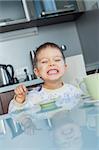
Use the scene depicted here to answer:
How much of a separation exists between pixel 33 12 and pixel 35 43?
0.39m

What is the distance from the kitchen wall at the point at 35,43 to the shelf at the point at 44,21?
73mm

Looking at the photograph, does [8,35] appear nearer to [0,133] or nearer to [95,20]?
[95,20]

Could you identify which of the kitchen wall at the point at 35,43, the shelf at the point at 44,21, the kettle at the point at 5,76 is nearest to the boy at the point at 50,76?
the kettle at the point at 5,76

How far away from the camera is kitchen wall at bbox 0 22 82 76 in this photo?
2869mm

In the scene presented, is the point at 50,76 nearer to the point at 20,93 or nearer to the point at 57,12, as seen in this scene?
the point at 20,93

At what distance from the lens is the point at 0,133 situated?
0.67 meters

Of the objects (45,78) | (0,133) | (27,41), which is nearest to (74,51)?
(27,41)

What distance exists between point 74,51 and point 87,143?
262 centimetres

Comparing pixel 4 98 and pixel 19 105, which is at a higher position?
pixel 19 105

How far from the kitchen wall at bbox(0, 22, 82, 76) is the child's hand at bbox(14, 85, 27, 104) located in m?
1.78

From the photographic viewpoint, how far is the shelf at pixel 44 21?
8.96ft

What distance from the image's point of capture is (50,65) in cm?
125

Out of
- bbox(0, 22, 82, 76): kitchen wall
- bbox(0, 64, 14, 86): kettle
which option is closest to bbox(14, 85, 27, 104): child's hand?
bbox(0, 64, 14, 86): kettle

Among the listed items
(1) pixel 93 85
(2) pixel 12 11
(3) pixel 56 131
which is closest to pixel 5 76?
(2) pixel 12 11
